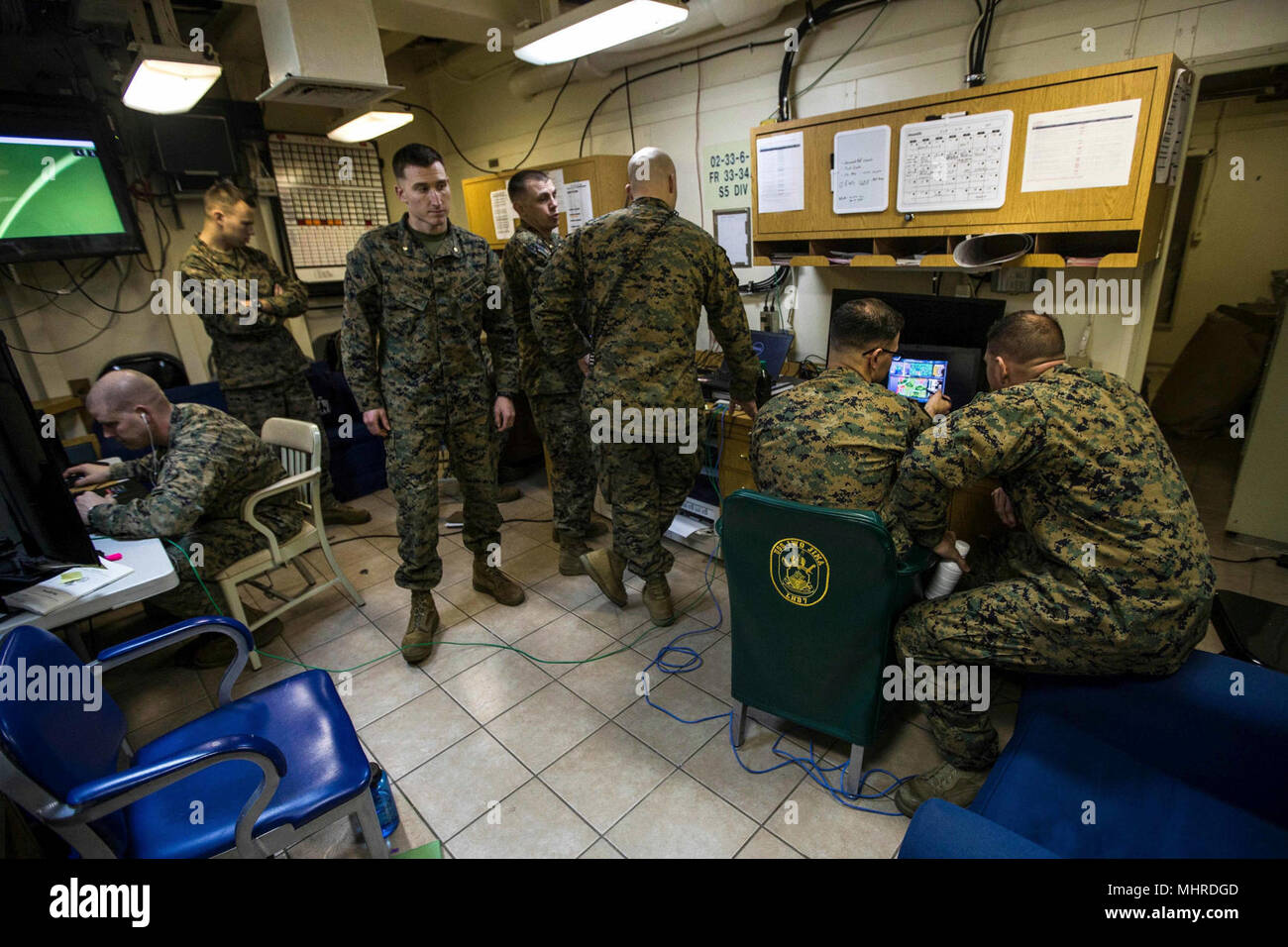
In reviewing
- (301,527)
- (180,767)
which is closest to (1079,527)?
(180,767)

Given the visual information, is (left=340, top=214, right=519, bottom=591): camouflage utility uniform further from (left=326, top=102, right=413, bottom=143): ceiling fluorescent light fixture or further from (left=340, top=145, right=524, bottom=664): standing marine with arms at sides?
(left=326, top=102, right=413, bottom=143): ceiling fluorescent light fixture

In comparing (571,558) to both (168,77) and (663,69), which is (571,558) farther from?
(168,77)

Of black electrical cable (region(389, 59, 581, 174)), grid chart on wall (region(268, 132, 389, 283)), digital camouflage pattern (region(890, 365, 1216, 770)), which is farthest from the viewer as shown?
grid chart on wall (region(268, 132, 389, 283))

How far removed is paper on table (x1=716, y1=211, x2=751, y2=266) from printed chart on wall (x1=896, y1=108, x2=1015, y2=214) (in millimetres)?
1008

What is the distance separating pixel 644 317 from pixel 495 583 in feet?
4.52

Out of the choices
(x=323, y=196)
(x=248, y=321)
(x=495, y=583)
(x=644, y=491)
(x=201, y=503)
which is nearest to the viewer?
(x=201, y=503)

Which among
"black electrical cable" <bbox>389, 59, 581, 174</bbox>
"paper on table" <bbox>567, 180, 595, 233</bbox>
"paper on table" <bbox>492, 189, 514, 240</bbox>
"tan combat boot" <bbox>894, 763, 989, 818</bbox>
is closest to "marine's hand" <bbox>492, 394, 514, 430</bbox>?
"paper on table" <bbox>567, 180, 595, 233</bbox>

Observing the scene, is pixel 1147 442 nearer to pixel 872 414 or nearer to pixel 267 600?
pixel 872 414

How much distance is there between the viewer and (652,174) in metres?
2.10

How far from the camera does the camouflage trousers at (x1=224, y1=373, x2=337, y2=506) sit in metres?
3.28

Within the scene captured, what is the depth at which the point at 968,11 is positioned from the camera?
2268 millimetres
